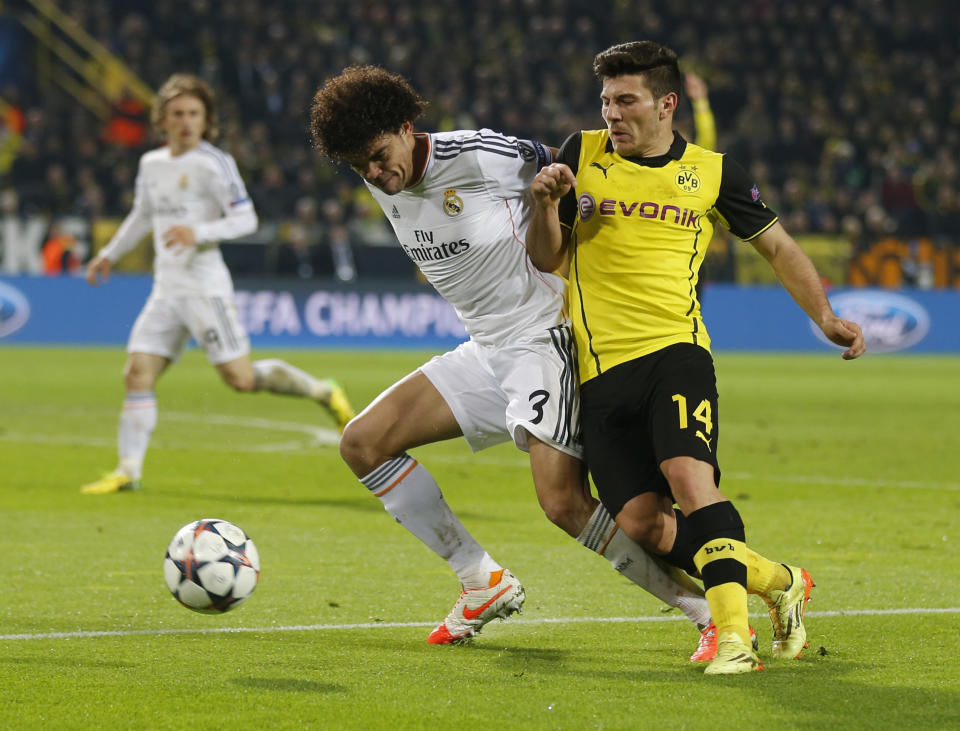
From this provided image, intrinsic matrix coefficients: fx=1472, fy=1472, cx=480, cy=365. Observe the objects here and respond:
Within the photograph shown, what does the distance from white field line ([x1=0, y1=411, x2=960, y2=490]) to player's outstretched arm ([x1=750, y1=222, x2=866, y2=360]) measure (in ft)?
15.3

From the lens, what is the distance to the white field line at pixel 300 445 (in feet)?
30.1

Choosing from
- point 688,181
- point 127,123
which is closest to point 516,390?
point 688,181

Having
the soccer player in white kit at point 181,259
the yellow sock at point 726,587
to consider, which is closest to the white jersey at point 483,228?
the yellow sock at point 726,587

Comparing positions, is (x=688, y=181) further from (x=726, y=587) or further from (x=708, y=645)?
(x=708, y=645)

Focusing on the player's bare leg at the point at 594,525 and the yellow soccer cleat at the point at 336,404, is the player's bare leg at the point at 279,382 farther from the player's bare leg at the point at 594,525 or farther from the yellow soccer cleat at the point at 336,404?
the player's bare leg at the point at 594,525

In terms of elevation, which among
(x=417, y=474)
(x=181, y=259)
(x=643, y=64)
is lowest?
(x=417, y=474)

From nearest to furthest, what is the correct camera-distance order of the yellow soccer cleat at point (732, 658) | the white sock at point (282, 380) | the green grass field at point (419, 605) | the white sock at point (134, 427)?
the green grass field at point (419, 605) < the yellow soccer cleat at point (732, 658) < the white sock at point (134, 427) < the white sock at point (282, 380)

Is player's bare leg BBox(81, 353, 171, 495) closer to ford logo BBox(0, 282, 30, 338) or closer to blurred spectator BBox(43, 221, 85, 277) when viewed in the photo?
blurred spectator BBox(43, 221, 85, 277)

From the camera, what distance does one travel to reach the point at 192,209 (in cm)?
895

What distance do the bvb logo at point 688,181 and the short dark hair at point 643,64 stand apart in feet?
0.83

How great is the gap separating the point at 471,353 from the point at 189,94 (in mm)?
4274

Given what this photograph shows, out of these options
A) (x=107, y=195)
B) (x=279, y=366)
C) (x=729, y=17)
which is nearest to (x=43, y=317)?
(x=107, y=195)

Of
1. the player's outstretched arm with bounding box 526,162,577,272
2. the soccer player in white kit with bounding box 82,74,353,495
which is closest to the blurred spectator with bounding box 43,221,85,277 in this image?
the soccer player in white kit with bounding box 82,74,353,495

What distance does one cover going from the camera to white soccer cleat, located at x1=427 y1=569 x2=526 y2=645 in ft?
15.7
